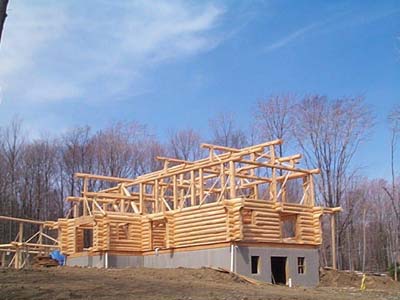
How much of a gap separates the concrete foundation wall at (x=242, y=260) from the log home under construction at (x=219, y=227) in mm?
37

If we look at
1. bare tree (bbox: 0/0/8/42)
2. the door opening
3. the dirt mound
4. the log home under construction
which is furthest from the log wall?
bare tree (bbox: 0/0/8/42)

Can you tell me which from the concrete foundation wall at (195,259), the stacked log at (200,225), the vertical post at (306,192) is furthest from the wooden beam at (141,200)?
the vertical post at (306,192)

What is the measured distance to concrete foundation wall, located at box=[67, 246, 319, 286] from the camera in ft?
72.0

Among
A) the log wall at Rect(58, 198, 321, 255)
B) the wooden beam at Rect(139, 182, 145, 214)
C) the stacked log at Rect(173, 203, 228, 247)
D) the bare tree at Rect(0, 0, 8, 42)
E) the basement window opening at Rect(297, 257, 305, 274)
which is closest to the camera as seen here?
the bare tree at Rect(0, 0, 8, 42)

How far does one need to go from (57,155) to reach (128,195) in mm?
21523

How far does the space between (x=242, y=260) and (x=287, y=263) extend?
2.51 metres

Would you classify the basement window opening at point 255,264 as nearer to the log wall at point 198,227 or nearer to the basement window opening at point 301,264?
the log wall at point 198,227

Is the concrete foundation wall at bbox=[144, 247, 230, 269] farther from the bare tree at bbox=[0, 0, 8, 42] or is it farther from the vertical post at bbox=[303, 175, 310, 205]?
the bare tree at bbox=[0, 0, 8, 42]

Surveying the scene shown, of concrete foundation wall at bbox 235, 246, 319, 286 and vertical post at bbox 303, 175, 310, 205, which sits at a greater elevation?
vertical post at bbox 303, 175, 310, 205

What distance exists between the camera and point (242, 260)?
71.6 feet

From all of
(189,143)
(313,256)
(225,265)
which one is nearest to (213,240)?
(225,265)

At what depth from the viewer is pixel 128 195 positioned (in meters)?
29.6

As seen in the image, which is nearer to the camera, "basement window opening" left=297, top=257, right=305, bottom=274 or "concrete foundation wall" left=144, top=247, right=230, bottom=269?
"concrete foundation wall" left=144, top=247, right=230, bottom=269

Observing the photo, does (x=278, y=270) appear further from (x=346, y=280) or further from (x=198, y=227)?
(x=198, y=227)
